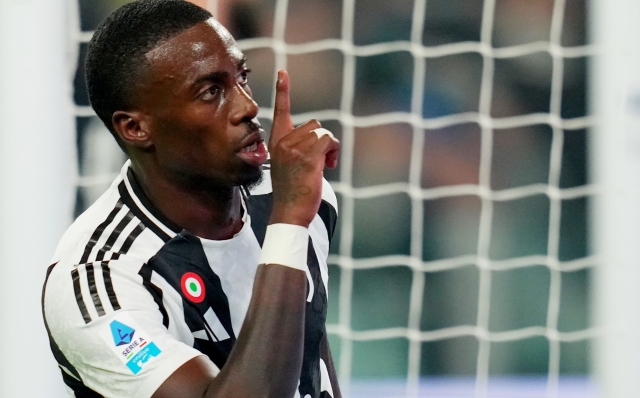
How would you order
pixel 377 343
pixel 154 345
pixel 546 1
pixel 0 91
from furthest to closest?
pixel 377 343 < pixel 546 1 < pixel 0 91 < pixel 154 345

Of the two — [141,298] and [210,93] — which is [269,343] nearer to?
[141,298]

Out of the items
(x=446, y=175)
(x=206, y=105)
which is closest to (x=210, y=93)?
(x=206, y=105)

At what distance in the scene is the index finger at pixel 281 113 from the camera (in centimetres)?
148

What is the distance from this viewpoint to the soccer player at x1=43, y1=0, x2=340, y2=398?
4.46 feet

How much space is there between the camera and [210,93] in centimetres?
151

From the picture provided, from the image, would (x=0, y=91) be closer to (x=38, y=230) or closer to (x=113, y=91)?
(x=38, y=230)

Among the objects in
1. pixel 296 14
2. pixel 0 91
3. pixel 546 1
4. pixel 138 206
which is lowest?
pixel 138 206

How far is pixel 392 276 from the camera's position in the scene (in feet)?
13.2

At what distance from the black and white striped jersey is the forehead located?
0.21 meters

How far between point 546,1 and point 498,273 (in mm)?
1156

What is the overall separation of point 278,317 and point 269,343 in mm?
40

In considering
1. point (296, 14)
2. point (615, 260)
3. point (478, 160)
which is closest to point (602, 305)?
point (615, 260)

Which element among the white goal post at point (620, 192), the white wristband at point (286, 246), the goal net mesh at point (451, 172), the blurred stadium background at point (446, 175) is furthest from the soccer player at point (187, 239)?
the goal net mesh at point (451, 172)

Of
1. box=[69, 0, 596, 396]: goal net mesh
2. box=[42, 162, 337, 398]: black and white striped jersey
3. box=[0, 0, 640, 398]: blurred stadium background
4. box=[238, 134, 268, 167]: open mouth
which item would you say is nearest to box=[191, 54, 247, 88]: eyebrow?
box=[238, 134, 268, 167]: open mouth
